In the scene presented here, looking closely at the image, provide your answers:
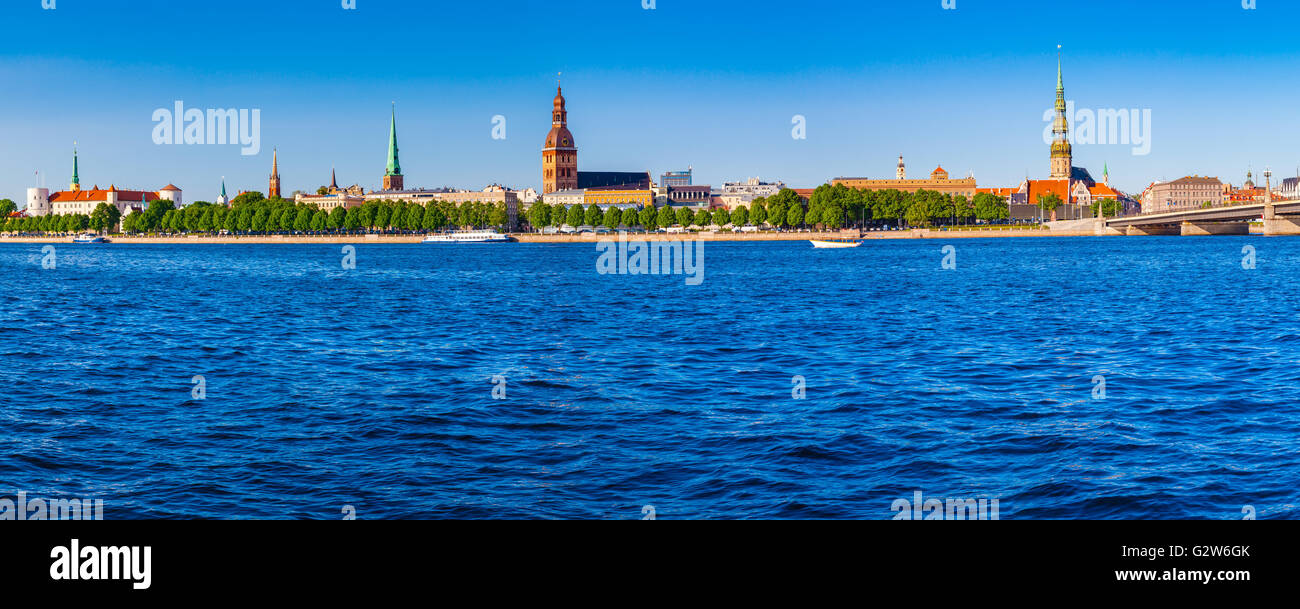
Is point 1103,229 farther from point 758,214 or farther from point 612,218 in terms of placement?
point 612,218

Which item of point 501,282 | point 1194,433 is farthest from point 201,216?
point 1194,433

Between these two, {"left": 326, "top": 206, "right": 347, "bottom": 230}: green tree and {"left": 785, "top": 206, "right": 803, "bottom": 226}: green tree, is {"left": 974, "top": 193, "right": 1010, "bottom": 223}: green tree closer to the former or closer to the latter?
{"left": 785, "top": 206, "right": 803, "bottom": 226}: green tree

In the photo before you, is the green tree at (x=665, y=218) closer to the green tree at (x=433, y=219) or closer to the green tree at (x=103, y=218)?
the green tree at (x=433, y=219)

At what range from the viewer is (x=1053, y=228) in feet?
495

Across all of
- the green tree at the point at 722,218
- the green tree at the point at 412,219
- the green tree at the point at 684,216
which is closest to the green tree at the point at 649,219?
the green tree at the point at 684,216

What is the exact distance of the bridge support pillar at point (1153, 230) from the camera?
447ft

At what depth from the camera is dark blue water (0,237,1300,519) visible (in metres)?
9.62

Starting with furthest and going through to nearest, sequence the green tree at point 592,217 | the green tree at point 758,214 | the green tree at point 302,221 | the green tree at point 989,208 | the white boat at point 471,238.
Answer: the green tree at point 592,217 < the green tree at point 302,221 < the green tree at point 758,214 < the green tree at point 989,208 < the white boat at point 471,238

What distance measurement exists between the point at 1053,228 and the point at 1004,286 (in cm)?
11482

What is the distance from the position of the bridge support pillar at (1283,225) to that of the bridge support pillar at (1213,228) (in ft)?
34.7

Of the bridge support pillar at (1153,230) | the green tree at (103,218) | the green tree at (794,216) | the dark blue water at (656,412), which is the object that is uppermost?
the green tree at (103,218)

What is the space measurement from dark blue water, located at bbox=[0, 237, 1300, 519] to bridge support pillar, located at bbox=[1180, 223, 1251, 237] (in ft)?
379

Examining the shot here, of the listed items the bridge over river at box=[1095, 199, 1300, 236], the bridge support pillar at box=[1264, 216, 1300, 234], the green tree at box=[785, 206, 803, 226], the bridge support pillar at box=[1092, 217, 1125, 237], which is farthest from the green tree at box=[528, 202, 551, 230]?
the bridge support pillar at box=[1264, 216, 1300, 234]
